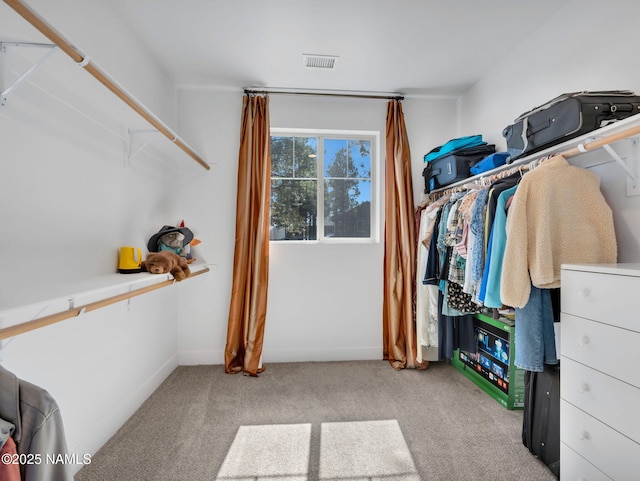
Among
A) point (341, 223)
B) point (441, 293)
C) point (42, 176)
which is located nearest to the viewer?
point (42, 176)

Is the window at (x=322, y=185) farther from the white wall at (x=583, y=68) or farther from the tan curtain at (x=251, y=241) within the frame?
the white wall at (x=583, y=68)

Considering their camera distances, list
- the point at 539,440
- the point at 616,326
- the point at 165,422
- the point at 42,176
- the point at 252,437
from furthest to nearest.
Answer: the point at 165,422 → the point at 252,437 → the point at 539,440 → the point at 42,176 → the point at 616,326

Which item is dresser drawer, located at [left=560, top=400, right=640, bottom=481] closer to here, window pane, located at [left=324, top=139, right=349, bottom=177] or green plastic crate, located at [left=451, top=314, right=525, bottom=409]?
green plastic crate, located at [left=451, top=314, right=525, bottom=409]

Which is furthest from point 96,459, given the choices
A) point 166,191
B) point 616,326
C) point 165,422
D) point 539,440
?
point 616,326

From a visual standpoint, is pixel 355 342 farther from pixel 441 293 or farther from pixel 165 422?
pixel 165 422

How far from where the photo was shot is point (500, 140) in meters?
2.58

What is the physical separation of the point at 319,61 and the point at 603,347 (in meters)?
2.43

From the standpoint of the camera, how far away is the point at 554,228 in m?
1.54

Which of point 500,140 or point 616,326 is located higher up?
point 500,140

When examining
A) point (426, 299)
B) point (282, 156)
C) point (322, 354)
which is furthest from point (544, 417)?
point (282, 156)

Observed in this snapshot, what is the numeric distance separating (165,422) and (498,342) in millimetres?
2208

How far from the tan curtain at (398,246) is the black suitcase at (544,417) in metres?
1.20

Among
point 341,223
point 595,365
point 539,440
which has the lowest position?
point 539,440

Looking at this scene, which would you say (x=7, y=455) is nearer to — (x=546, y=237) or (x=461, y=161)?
(x=546, y=237)
